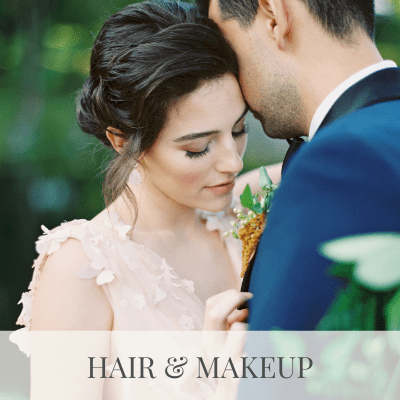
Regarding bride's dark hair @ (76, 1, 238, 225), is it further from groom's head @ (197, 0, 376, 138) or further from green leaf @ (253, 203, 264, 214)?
green leaf @ (253, 203, 264, 214)

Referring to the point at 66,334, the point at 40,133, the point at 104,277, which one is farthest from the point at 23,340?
the point at 40,133

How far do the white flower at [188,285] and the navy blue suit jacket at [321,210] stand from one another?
1.11 metres

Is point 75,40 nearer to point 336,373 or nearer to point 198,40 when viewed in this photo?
point 198,40

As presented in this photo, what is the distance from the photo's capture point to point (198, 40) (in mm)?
1855

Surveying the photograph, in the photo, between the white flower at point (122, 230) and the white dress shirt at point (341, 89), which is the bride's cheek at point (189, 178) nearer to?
the white flower at point (122, 230)

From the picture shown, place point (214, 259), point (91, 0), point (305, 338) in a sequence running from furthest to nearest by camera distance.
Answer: point (91, 0) → point (214, 259) → point (305, 338)

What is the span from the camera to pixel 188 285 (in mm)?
2135

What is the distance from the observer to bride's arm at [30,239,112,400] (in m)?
1.80

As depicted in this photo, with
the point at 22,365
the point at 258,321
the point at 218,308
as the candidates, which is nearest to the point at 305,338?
the point at 258,321

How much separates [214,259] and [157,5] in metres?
1.26

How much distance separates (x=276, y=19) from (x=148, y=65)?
558mm

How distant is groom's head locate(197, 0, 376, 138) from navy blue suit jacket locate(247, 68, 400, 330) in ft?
1.87

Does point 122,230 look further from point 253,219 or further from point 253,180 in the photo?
point 253,180

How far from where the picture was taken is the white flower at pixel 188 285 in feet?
6.98
